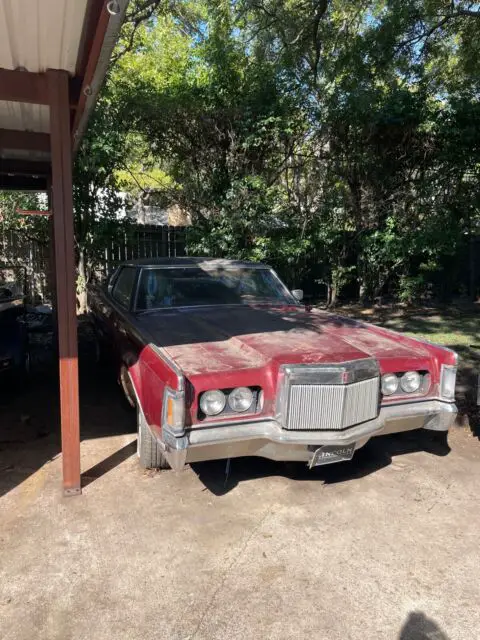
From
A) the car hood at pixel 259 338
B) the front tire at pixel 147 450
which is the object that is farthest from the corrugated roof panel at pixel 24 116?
the front tire at pixel 147 450

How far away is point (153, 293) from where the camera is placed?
482 centimetres

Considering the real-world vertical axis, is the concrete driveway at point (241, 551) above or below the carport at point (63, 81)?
below

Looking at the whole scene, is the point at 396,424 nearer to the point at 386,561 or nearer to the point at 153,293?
the point at 386,561

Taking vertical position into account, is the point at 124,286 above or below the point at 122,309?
above

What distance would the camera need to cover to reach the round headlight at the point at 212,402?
3.03 meters

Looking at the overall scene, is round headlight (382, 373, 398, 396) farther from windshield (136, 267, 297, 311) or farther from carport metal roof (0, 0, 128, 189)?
carport metal roof (0, 0, 128, 189)

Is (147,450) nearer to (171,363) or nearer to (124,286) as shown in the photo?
(171,363)

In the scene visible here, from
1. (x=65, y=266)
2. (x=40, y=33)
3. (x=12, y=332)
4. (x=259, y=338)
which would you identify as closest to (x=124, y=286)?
(x=12, y=332)

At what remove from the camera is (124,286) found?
5340mm

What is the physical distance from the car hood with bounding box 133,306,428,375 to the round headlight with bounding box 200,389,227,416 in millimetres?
149

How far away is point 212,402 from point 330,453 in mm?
868

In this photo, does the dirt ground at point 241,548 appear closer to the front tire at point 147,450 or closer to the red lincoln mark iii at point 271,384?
the front tire at point 147,450

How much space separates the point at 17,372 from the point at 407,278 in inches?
326

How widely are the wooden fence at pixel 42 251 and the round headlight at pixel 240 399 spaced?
786 centimetres
